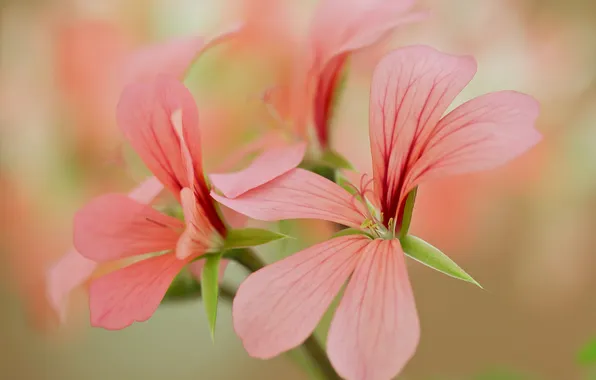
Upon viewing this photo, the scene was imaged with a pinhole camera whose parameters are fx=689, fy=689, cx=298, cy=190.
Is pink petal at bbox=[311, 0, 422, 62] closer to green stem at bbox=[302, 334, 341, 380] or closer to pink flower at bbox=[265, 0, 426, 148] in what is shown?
pink flower at bbox=[265, 0, 426, 148]

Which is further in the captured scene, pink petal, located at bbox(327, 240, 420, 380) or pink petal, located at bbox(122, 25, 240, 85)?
pink petal, located at bbox(122, 25, 240, 85)

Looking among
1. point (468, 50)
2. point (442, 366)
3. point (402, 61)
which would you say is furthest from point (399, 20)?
point (442, 366)

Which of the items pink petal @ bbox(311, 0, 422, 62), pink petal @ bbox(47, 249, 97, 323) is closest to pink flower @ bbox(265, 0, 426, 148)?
pink petal @ bbox(311, 0, 422, 62)

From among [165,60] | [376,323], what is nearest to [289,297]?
[376,323]

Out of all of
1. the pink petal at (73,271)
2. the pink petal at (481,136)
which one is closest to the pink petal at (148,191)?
the pink petal at (73,271)

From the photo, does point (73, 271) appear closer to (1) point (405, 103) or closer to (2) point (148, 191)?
(2) point (148, 191)

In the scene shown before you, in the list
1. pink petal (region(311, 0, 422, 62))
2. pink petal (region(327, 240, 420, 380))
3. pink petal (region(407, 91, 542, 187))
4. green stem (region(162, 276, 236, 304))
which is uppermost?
pink petal (region(311, 0, 422, 62))

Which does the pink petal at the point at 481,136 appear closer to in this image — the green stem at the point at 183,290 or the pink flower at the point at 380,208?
the pink flower at the point at 380,208
